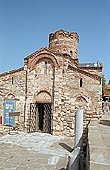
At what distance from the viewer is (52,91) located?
11.5 metres

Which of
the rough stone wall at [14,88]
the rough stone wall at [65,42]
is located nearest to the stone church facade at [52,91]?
the rough stone wall at [14,88]

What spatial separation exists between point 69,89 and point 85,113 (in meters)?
2.05

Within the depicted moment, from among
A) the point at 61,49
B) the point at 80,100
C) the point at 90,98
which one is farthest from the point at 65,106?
the point at 61,49

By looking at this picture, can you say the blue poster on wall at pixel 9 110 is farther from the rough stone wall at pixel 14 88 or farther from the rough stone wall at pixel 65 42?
the rough stone wall at pixel 65 42

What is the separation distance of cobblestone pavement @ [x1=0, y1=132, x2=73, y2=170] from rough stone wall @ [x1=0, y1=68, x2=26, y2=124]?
121 inches

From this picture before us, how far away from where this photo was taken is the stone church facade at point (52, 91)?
10.8m

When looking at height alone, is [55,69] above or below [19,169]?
above

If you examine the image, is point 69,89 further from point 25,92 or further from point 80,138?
point 80,138

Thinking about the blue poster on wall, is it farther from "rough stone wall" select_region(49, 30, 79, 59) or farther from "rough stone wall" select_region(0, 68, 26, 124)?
"rough stone wall" select_region(49, 30, 79, 59)

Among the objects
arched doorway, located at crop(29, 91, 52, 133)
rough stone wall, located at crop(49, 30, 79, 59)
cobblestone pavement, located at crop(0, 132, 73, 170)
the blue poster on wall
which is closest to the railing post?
cobblestone pavement, located at crop(0, 132, 73, 170)

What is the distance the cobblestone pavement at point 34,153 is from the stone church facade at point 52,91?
1.60 m

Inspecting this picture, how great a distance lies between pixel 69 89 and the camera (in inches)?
440

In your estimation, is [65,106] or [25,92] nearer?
[65,106]

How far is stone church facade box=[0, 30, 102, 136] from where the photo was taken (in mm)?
10828
